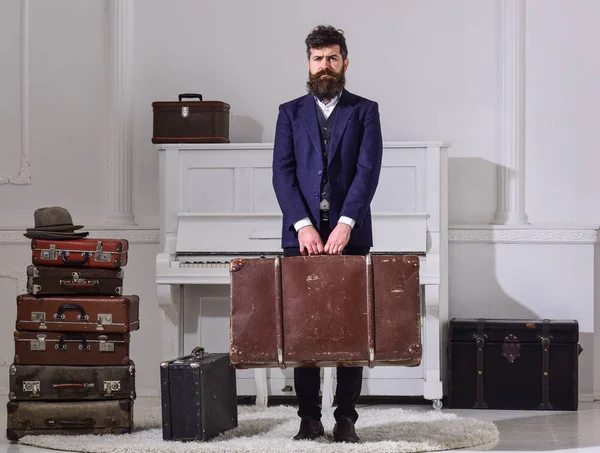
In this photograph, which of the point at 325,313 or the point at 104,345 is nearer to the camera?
the point at 325,313

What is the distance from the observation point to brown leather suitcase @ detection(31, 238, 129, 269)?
4.43 m

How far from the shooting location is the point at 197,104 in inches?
219

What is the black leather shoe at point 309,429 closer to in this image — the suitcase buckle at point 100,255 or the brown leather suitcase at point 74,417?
the brown leather suitcase at point 74,417

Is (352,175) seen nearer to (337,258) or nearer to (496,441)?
(337,258)

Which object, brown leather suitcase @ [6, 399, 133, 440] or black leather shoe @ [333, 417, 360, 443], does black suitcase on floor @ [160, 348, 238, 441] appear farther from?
black leather shoe @ [333, 417, 360, 443]

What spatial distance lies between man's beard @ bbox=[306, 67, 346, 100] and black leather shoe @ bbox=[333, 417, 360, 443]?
1.27 metres

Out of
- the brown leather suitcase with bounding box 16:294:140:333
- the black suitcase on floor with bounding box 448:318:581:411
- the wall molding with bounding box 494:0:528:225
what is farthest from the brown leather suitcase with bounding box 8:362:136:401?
the wall molding with bounding box 494:0:528:225

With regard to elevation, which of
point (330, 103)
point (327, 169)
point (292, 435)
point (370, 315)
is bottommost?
point (292, 435)

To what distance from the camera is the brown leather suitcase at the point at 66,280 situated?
4.45m

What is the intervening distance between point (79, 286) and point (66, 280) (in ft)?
0.21

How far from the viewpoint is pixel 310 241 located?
3.62m

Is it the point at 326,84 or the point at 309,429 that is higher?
the point at 326,84

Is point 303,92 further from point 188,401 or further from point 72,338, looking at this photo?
point 188,401

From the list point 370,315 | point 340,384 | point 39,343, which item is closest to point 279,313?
point 370,315
